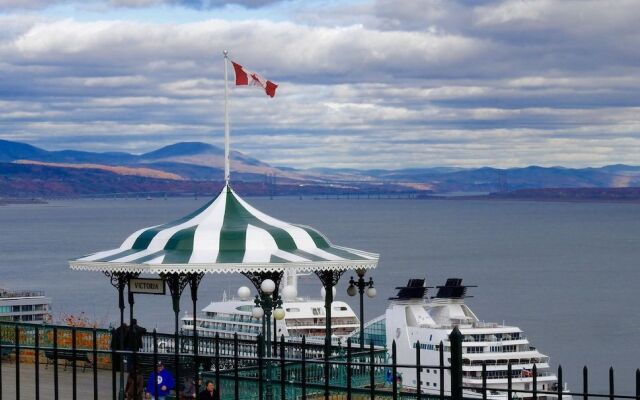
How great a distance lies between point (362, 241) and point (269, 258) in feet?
534

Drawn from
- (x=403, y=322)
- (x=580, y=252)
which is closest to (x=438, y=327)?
(x=403, y=322)

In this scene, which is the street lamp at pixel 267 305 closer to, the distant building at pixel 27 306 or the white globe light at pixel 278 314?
the white globe light at pixel 278 314

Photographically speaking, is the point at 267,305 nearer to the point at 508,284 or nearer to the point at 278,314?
the point at 278,314

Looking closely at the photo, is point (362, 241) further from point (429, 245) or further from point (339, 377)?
point (339, 377)

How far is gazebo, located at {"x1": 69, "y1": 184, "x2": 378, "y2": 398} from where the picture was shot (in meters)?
18.5

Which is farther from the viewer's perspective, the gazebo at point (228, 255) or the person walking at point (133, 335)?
the gazebo at point (228, 255)

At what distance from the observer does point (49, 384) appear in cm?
1762

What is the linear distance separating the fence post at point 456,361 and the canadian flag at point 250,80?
12189 millimetres

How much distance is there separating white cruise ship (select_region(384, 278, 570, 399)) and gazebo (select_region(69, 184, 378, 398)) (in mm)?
47938

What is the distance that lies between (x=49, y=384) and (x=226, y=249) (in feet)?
10.0

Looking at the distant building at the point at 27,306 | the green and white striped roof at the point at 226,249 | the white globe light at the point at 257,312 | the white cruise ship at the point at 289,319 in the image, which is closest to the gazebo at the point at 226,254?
the green and white striped roof at the point at 226,249

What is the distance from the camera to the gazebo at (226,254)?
18484mm

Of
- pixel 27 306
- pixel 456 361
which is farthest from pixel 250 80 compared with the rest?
pixel 27 306

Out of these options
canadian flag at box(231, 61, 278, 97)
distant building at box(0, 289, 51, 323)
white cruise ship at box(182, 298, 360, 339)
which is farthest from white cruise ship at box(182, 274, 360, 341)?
canadian flag at box(231, 61, 278, 97)
